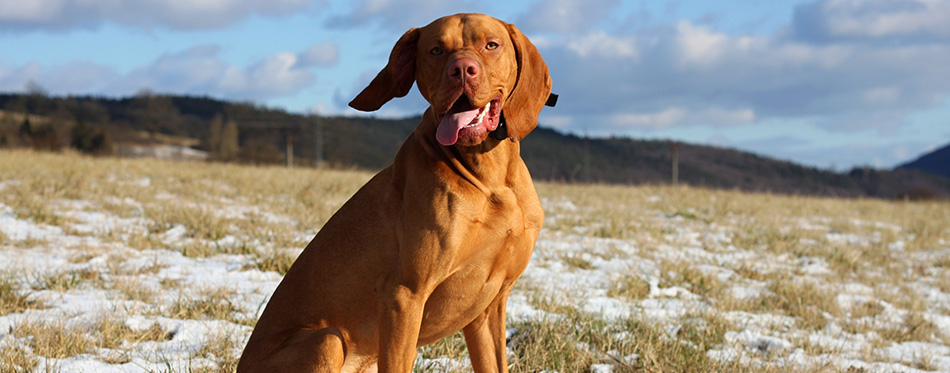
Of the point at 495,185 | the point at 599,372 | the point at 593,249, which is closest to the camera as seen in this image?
the point at 495,185

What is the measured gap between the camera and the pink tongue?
216 cm

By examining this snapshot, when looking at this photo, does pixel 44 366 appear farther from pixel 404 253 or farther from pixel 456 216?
pixel 456 216

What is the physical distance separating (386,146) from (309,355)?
80011mm

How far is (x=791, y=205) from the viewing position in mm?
13070

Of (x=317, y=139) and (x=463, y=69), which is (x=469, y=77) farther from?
(x=317, y=139)

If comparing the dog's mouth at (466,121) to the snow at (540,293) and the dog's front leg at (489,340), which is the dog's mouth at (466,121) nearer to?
the dog's front leg at (489,340)

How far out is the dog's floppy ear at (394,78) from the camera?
2410mm

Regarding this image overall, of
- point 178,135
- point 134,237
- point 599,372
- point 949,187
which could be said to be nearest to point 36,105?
point 178,135

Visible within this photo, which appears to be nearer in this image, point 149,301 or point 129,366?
point 129,366

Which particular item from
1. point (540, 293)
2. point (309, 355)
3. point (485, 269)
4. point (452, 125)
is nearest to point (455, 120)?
point (452, 125)

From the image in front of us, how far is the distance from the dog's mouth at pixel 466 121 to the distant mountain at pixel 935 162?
418 ft

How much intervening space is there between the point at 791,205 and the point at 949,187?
2857 inches

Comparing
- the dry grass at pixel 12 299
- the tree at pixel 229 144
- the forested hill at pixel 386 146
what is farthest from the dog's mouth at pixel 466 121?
the forested hill at pixel 386 146

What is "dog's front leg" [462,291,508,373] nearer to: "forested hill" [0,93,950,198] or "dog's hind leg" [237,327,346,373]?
"dog's hind leg" [237,327,346,373]
